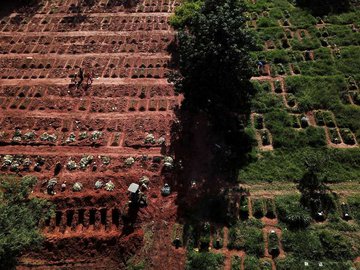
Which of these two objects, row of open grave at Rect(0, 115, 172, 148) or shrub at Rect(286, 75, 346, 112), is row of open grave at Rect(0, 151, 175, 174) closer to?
row of open grave at Rect(0, 115, 172, 148)

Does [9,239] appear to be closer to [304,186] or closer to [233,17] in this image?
[304,186]

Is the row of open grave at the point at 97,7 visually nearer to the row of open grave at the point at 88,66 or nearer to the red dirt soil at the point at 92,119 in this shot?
the red dirt soil at the point at 92,119

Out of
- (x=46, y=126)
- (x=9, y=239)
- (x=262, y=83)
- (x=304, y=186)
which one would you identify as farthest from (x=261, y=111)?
(x=9, y=239)

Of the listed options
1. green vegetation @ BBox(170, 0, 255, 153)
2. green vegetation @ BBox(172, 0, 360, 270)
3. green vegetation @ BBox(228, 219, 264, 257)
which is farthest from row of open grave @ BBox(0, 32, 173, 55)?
green vegetation @ BBox(228, 219, 264, 257)

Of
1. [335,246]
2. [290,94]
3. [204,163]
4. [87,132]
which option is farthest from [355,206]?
[87,132]

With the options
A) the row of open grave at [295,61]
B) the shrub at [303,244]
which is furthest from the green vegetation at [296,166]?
the row of open grave at [295,61]

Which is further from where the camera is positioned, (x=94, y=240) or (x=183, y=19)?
(x=183, y=19)
